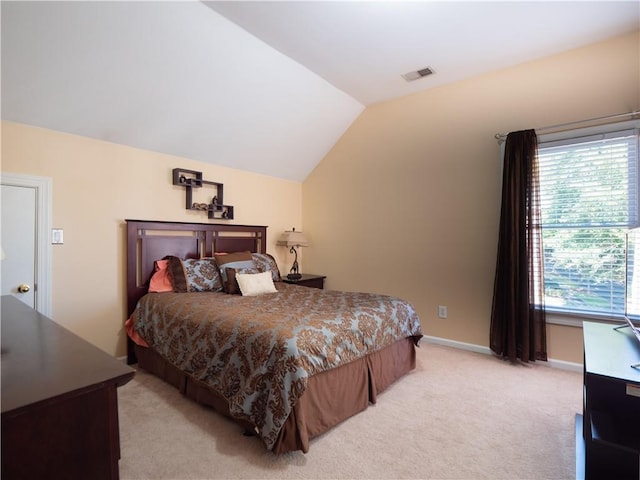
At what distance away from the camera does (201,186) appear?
12.5 feet

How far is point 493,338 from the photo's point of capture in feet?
10.8

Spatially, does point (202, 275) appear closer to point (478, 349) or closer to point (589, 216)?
point (478, 349)

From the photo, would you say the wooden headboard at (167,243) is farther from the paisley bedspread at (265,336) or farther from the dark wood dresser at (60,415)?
the dark wood dresser at (60,415)

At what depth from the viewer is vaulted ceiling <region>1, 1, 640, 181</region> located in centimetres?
233

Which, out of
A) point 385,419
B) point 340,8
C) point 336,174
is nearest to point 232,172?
point 336,174

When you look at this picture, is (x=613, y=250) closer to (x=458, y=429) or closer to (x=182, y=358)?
(x=458, y=429)

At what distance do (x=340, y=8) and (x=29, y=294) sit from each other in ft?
11.0

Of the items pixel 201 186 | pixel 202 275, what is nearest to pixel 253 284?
pixel 202 275

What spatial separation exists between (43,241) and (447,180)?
3.96m

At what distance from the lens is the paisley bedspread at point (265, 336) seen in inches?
70.3

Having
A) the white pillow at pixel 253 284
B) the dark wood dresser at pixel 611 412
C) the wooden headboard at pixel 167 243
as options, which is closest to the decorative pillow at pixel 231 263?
the white pillow at pixel 253 284

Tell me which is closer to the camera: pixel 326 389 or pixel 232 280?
pixel 326 389

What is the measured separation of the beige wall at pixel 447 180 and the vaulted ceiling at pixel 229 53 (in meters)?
0.24

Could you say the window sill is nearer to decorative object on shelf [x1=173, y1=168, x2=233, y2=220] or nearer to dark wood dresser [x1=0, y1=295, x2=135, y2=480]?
dark wood dresser [x1=0, y1=295, x2=135, y2=480]
